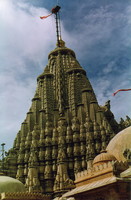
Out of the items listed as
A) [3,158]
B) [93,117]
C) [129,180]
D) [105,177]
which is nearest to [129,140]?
[105,177]

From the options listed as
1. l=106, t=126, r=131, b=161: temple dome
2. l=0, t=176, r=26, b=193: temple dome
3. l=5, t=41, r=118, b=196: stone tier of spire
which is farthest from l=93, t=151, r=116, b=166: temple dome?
l=5, t=41, r=118, b=196: stone tier of spire

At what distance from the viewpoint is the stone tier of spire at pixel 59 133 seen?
4206 cm

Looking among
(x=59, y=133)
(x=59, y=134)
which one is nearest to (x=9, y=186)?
(x=59, y=134)

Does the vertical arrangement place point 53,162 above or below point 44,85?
below

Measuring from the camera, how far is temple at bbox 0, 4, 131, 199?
41.8 metres

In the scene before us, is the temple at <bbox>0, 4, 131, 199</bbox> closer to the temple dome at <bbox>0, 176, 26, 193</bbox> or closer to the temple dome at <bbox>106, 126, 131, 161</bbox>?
the temple dome at <bbox>0, 176, 26, 193</bbox>

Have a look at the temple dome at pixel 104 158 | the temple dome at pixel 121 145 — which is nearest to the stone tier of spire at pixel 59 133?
the temple dome at pixel 104 158

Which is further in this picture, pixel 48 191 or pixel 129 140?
pixel 48 191

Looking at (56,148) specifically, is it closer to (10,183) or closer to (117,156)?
(10,183)

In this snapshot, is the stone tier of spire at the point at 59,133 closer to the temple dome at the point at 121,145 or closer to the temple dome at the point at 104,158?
the temple dome at the point at 104,158

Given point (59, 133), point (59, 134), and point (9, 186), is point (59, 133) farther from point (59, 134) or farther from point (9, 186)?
point (9, 186)

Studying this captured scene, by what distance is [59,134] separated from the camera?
46156mm

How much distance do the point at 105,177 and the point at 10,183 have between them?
9.82 m

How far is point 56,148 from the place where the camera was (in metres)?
45.7
